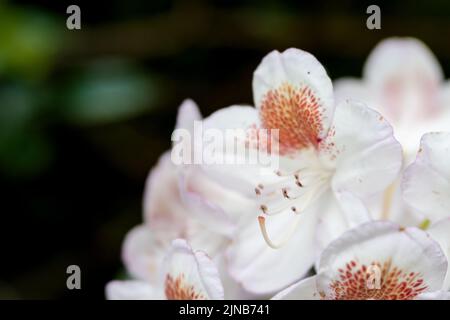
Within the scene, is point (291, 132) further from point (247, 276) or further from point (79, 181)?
point (79, 181)

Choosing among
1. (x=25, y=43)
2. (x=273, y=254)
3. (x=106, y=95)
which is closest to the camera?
(x=273, y=254)

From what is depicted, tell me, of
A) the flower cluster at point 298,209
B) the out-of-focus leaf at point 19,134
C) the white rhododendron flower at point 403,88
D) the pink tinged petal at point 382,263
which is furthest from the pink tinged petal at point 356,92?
the out-of-focus leaf at point 19,134

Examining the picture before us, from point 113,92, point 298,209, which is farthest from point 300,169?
point 113,92

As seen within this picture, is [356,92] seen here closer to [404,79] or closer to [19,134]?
[404,79]

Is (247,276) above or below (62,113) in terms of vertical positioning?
below

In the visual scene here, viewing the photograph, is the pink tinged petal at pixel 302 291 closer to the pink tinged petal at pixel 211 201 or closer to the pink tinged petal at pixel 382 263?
the pink tinged petal at pixel 382 263
